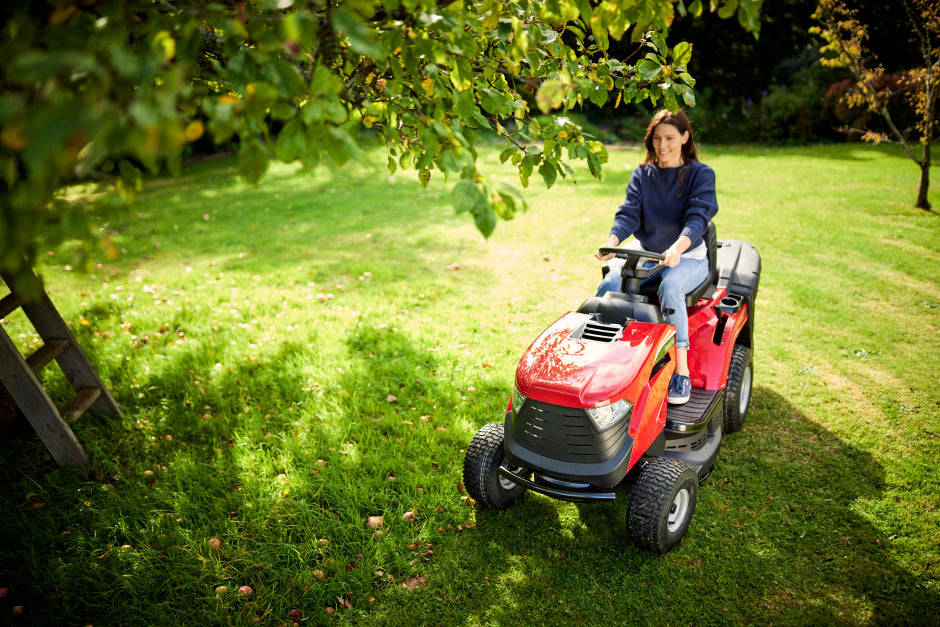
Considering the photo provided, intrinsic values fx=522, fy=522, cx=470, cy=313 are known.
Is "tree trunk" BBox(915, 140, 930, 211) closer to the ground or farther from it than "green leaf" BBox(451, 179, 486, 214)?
closer to the ground

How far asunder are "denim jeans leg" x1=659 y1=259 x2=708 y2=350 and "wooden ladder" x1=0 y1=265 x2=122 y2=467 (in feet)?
11.7

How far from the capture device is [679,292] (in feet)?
9.77

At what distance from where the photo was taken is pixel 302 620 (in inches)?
96.9

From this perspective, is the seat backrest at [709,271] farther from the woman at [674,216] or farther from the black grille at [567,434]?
the black grille at [567,434]

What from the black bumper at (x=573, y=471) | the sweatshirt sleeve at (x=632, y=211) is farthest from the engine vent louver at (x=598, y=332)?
the sweatshirt sleeve at (x=632, y=211)

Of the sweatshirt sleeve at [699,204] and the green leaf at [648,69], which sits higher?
the green leaf at [648,69]

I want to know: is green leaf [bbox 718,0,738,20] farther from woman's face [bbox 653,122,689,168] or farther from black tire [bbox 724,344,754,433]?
black tire [bbox 724,344,754,433]

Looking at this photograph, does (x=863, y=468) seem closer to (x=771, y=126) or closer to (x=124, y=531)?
(x=124, y=531)

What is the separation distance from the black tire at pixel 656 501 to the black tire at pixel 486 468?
28.1 inches

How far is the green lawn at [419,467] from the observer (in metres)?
2.54

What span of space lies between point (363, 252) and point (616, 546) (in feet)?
18.4

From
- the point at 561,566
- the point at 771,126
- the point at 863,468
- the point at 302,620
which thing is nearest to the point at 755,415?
the point at 863,468

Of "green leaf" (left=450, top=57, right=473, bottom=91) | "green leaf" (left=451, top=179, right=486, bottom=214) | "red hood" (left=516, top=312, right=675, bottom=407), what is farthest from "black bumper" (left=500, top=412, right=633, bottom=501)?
"green leaf" (left=450, top=57, right=473, bottom=91)

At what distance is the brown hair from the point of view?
311 cm
